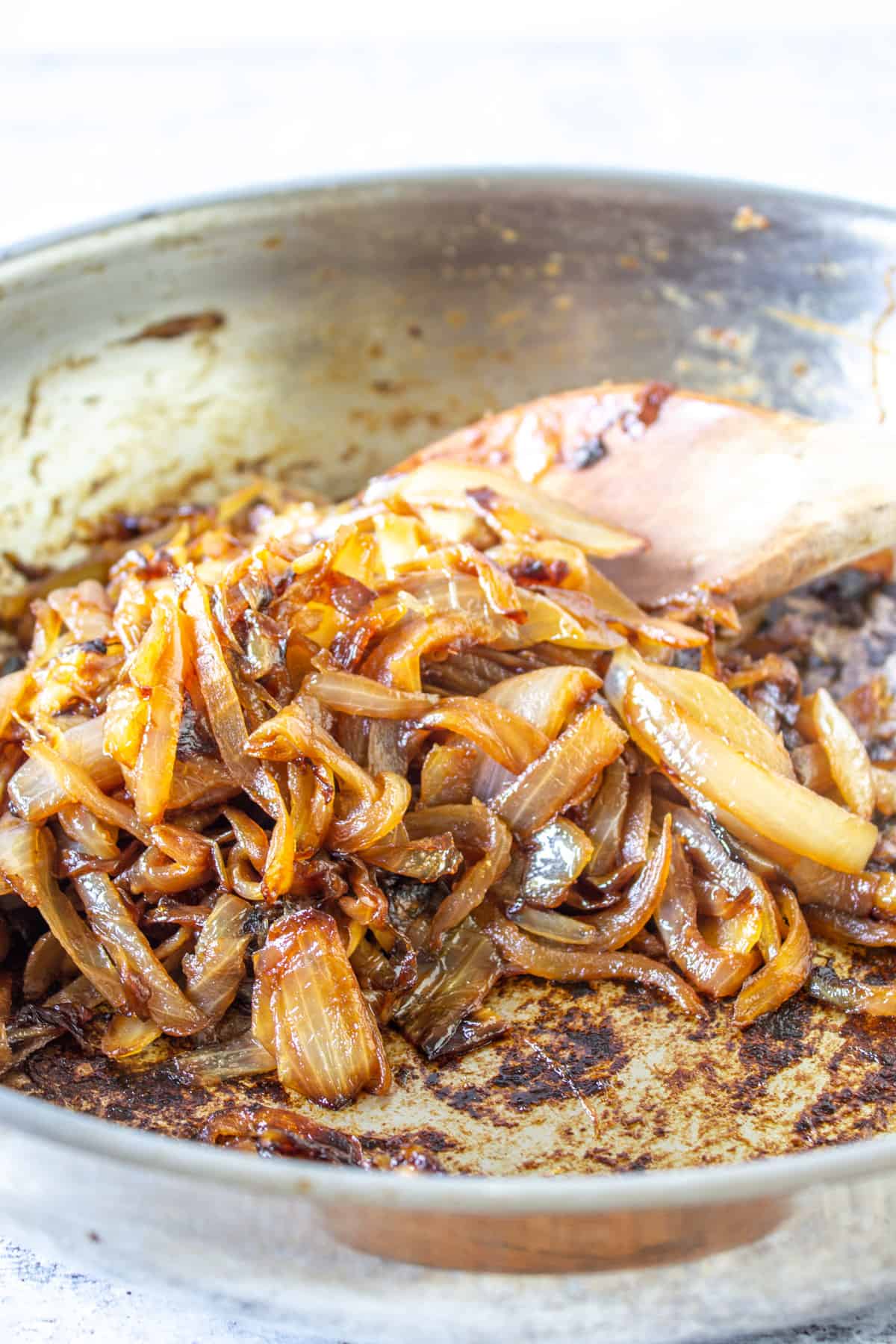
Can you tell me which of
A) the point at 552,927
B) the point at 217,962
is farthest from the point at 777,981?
the point at 217,962

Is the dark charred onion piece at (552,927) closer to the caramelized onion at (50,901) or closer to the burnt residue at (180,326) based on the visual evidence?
the caramelized onion at (50,901)

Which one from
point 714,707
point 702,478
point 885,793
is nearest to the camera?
point 714,707

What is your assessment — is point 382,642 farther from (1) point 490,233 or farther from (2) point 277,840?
(1) point 490,233

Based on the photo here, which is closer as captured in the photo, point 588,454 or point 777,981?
point 777,981

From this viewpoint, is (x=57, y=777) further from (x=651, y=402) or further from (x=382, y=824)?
(x=651, y=402)

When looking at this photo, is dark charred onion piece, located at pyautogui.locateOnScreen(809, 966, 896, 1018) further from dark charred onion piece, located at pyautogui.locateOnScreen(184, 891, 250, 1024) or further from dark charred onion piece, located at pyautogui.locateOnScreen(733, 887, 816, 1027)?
dark charred onion piece, located at pyautogui.locateOnScreen(184, 891, 250, 1024)

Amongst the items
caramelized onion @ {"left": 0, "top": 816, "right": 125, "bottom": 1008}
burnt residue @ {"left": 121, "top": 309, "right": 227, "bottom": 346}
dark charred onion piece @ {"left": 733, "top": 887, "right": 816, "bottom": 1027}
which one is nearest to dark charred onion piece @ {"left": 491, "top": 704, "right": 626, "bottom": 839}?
dark charred onion piece @ {"left": 733, "top": 887, "right": 816, "bottom": 1027}

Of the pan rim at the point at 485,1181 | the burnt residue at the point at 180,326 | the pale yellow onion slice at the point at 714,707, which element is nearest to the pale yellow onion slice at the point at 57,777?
the pan rim at the point at 485,1181
